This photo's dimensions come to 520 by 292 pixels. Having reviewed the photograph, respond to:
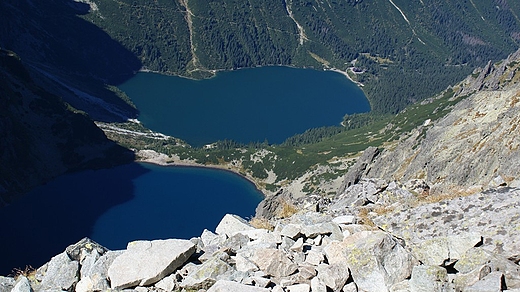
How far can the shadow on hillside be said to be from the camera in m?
120

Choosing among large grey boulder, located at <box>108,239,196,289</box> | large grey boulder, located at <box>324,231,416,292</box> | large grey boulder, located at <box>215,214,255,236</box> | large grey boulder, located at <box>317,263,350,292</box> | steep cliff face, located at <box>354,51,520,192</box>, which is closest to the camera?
large grey boulder, located at <box>317,263,350,292</box>

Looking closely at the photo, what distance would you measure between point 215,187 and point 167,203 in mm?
22767

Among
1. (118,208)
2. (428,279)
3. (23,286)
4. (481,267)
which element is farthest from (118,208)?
(481,267)

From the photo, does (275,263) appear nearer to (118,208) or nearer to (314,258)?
(314,258)

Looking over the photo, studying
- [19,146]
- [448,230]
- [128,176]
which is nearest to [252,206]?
[128,176]

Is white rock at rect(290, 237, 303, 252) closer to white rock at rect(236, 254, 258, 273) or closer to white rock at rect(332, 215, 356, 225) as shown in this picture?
white rock at rect(236, 254, 258, 273)

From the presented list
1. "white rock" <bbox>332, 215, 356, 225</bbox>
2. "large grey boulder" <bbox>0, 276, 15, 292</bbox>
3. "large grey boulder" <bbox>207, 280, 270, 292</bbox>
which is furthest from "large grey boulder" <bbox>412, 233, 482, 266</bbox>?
"large grey boulder" <bbox>0, 276, 15, 292</bbox>

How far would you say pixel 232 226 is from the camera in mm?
20500

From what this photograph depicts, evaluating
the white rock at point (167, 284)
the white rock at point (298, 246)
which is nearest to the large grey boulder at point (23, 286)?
the white rock at point (167, 284)

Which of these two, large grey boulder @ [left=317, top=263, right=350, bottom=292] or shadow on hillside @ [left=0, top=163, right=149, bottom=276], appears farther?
shadow on hillside @ [left=0, top=163, right=149, bottom=276]

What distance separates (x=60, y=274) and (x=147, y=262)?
3535mm

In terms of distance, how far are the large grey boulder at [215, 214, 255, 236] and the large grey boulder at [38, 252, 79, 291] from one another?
5772 mm

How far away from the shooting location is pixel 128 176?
189 metres

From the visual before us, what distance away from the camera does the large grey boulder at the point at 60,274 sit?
1674 centimetres
